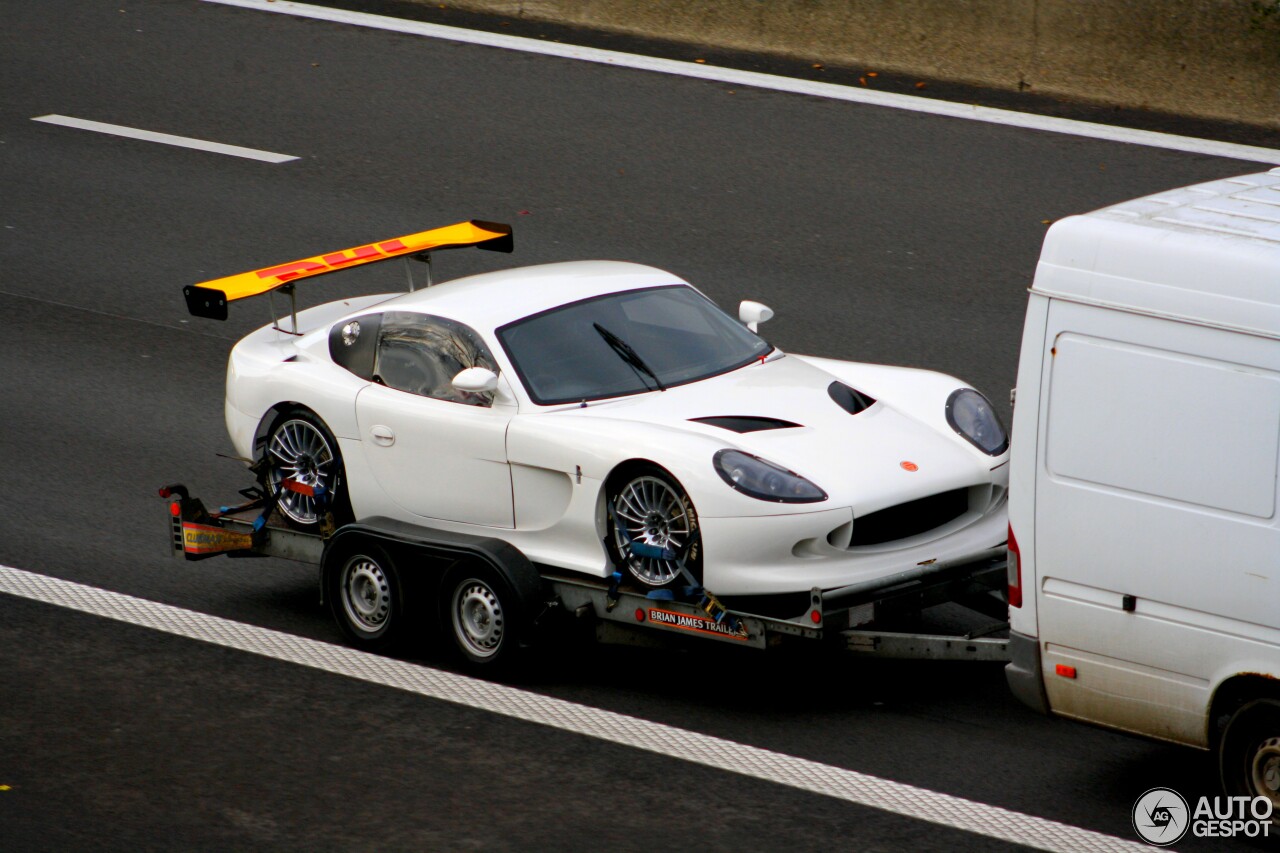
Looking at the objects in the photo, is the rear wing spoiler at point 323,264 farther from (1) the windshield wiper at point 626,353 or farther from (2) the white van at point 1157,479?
(2) the white van at point 1157,479

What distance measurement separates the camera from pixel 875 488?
22.5 ft

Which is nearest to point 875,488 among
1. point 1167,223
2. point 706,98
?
point 1167,223

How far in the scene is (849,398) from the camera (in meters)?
7.64

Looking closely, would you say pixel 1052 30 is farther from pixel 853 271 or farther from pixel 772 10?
pixel 853 271

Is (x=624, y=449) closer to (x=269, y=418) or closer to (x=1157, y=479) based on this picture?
(x=269, y=418)

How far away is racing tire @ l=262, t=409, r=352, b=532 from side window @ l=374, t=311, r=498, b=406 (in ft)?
1.41

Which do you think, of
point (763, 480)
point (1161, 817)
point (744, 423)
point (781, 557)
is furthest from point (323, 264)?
point (1161, 817)

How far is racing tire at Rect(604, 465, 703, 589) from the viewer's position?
685cm

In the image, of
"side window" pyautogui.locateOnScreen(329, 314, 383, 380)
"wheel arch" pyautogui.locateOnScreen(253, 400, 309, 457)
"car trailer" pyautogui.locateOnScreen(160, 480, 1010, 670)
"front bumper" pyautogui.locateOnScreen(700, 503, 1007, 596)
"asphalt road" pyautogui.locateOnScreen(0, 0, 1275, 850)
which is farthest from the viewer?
"wheel arch" pyautogui.locateOnScreen(253, 400, 309, 457)

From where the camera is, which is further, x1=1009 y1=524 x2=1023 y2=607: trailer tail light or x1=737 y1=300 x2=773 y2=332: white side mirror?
x1=737 y1=300 x2=773 y2=332: white side mirror

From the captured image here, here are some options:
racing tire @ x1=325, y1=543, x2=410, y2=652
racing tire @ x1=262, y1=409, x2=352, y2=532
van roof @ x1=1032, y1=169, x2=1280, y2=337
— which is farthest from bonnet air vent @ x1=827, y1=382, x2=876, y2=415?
racing tire @ x1=262, y1=409, x2=352, y2=532

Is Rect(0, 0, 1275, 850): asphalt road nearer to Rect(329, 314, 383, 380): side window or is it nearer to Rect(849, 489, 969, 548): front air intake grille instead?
Rect(849, 489, 969, 548): front air intake grille

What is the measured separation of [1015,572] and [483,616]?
2.36 metres

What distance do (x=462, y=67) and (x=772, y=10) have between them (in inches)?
114
